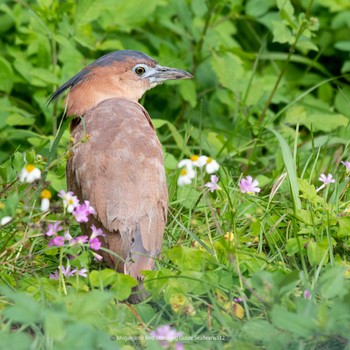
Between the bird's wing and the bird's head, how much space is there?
0.48 metres

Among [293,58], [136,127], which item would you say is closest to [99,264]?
[136,127]

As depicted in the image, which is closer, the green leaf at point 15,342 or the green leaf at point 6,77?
the green leaf at point 15,342

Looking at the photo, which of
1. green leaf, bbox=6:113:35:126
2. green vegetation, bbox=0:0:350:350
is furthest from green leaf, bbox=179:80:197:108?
green leaf, bbox=6:113:35:126

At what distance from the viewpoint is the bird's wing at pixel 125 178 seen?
443 cm

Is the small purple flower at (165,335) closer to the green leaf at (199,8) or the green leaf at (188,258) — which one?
the green leaf at (188,258)

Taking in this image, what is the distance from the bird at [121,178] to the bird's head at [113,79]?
0.05 feet

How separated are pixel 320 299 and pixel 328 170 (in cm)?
208

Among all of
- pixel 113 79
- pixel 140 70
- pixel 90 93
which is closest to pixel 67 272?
pixel 90 93

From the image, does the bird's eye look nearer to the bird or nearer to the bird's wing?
the bird

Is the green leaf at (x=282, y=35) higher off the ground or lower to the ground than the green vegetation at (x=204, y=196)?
higher

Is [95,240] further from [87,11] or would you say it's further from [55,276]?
[87,11]

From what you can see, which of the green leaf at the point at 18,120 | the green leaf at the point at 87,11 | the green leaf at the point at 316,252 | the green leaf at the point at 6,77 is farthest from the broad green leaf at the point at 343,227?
the green leaf at the point at 6,77

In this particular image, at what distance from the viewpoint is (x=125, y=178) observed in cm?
457

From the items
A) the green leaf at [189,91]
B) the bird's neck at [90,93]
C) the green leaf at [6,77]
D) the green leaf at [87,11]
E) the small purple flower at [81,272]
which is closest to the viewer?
the small purple flower at [81,272]
